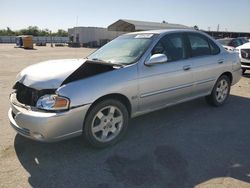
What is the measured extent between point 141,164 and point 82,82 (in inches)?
51.5

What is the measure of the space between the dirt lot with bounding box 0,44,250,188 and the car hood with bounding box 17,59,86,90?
3.14ft

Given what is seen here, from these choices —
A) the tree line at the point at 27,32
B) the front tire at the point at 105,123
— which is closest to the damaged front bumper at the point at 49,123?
the front tire at the point at 105,123

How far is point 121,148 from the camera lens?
3.84 m

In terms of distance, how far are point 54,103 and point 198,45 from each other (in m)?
3.20

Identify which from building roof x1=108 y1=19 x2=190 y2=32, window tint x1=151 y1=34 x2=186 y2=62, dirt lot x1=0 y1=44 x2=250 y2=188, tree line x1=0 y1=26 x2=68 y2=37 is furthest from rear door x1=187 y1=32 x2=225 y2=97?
tree line x1=0 y1=26 x2=68 y2=37

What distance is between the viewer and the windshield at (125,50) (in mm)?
4240

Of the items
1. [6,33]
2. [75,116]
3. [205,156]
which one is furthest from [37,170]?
[6,33]

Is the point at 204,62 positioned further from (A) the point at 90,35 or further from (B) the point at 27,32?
(B) the point at 27,32

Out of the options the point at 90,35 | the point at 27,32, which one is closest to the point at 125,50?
the point at 90,35

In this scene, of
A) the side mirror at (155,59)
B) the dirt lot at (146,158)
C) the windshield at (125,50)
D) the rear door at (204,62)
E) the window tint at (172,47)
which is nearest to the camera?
the dirt lot at (146,158)

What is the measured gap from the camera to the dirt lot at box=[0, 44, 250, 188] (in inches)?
120

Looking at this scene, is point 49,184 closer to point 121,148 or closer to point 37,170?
point 37,170

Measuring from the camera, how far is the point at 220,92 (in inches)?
231

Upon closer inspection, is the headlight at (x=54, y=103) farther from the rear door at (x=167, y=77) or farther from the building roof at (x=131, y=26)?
the building roof at (x=131, y=26)
